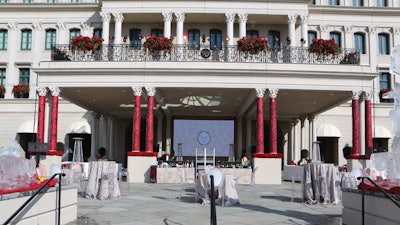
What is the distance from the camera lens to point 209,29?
28.6 meters

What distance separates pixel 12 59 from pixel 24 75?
4.59ft

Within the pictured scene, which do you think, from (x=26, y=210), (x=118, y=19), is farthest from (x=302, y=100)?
(x=26, y=210)

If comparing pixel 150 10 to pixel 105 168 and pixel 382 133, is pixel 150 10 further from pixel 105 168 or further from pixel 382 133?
pixel 382 133

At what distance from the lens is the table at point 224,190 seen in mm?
11258

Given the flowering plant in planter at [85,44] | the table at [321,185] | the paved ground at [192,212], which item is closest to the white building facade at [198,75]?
the flowering plant in planter at [85,44]

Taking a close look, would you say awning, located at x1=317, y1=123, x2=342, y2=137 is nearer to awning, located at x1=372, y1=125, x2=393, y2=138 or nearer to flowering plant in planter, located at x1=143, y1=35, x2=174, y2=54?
awning, located at x1=372, y1=125, x2=393, y2=138

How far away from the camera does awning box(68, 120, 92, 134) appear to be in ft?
98.8

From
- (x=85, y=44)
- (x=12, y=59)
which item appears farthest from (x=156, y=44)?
(x=12, y=59)

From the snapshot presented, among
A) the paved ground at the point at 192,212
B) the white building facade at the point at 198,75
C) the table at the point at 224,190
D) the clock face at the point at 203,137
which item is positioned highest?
the white building facade at the point at 198,75

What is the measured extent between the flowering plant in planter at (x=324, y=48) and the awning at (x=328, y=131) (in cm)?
1008

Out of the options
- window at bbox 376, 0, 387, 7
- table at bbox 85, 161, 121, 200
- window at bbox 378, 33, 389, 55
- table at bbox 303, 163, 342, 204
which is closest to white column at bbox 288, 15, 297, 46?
window at bbox 378, 33, 389, 55

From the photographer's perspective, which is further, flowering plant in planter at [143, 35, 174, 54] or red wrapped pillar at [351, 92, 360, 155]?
flowering plant in planter at [143, 35, 174, 54]

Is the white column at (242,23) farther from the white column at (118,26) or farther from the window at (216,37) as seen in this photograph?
the white column at (118,26)

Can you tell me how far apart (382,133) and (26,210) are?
2824 cm
